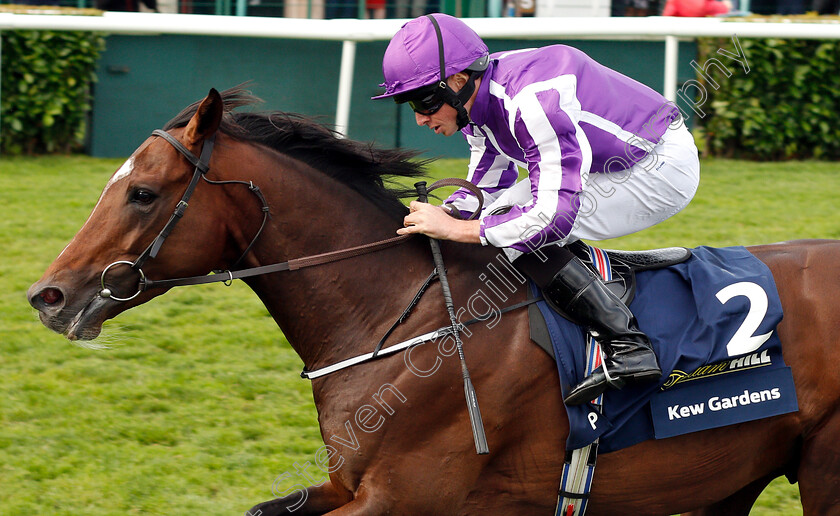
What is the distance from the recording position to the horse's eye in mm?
2701

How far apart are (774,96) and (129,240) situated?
719 cm

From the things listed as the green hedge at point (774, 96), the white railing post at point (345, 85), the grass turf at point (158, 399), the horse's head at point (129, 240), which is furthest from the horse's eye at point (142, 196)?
the green hedge at point (774, 96)

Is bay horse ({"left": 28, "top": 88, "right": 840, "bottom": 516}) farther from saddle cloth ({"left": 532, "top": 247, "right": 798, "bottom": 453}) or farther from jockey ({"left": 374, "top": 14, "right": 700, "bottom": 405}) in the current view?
jockey ({"left": 374, "top": 14, "right": 700, "bottom": 405})

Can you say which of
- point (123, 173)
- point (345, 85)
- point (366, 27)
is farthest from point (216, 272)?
point (366, 27)

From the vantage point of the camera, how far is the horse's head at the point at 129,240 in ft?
8.83

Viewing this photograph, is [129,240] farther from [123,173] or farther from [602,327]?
[602,327]

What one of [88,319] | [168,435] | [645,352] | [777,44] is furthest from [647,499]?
[777,44]

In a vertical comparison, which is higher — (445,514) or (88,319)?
(88,319)

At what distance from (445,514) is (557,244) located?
86cm

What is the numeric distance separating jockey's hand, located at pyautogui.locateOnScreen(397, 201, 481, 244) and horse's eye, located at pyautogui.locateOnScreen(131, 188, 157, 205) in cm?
74

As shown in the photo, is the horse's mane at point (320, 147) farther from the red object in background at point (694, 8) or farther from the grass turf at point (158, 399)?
the red object in background at point (694, 8)

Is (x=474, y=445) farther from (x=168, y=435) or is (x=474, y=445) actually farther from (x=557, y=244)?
(x=168, y=435)

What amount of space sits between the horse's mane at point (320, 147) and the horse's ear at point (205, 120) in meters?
0.15

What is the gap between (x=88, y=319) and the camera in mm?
2717
